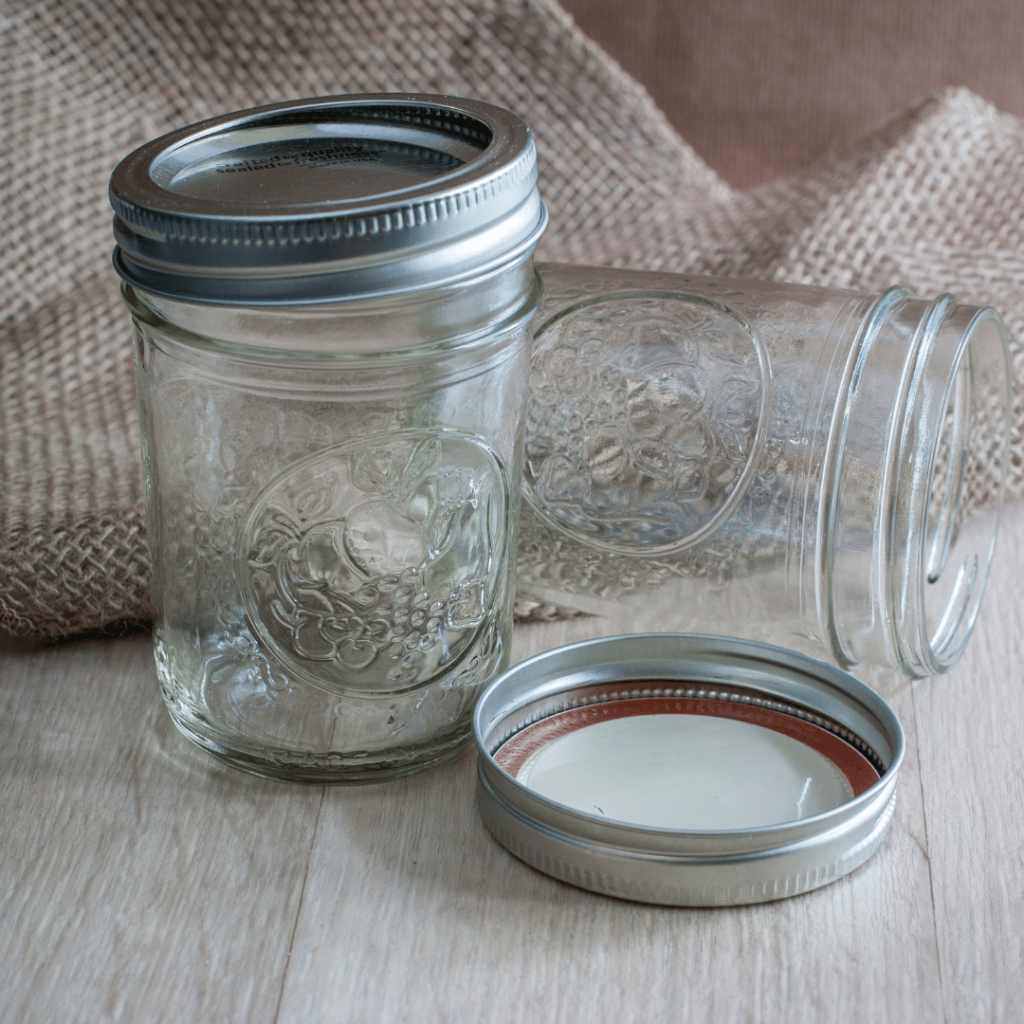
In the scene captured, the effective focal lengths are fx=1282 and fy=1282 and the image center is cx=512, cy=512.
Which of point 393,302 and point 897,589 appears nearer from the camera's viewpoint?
point 393,302

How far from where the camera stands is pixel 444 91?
3.04ft

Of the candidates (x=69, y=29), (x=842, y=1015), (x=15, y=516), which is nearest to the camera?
(x=842, y=1015)

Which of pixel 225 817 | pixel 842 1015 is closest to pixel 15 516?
pixel 225 817

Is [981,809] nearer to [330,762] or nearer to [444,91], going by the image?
[330,762]

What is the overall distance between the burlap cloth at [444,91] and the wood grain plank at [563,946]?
0.34 m

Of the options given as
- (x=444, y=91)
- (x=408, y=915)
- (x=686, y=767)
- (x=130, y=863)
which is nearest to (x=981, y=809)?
(x=686, y=767)

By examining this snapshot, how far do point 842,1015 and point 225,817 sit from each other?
249mm

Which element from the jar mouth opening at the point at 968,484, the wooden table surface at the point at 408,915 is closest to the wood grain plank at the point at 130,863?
the wooden table surface at the point at 408,915

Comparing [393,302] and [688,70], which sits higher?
[393,302]

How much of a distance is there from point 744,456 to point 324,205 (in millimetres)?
247

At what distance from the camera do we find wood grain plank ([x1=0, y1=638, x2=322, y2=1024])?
441mm

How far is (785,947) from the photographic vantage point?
457mm

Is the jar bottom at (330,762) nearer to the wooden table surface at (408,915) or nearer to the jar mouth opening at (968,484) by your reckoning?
the wooden table surface at (408,915)

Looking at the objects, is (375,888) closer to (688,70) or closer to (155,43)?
(155,43)
